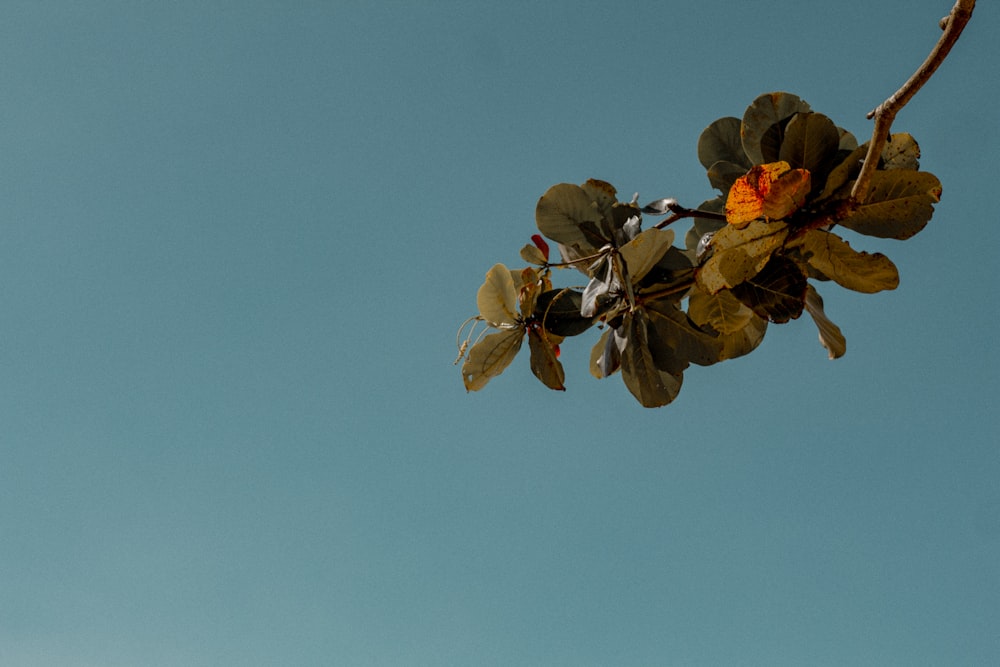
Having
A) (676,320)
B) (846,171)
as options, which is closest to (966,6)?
(846,171)

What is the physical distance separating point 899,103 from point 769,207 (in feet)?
0.76

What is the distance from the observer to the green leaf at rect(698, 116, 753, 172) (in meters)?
1.34

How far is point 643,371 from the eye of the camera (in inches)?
53.2

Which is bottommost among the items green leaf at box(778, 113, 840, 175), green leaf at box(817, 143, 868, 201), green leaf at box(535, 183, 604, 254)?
green leaf at box(817, 143, 868, 201)

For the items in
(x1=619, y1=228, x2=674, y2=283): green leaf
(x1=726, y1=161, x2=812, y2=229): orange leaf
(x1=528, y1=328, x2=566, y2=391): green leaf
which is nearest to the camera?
(x1=726, y1=161, x2=812, y2=229): orange leaf

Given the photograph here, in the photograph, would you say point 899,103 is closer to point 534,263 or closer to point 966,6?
point 966,6

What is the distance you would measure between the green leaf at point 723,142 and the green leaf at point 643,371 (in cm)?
27

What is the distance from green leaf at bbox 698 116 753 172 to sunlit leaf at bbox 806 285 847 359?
0.25m

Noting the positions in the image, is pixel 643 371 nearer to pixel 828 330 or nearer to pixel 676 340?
pixel 676 340

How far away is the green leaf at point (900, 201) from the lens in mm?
1117

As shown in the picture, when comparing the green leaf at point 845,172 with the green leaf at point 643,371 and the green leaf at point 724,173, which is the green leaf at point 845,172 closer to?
the green leaf at point 724,173

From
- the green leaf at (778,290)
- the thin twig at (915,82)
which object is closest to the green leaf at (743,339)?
the green leaf at (778,290)

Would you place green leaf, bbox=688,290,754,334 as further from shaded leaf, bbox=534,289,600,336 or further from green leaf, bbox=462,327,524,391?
green leaf, bbox=462,327,524,391

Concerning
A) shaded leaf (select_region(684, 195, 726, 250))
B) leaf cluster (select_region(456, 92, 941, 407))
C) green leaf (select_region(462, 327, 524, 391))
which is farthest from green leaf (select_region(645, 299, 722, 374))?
green leaf (select_region(462, 327, 524, 391))
